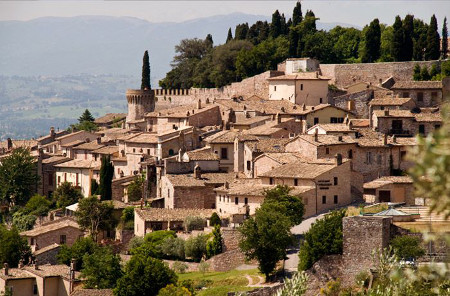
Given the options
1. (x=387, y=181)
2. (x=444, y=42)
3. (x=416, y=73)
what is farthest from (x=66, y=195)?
(x=444, y=42)

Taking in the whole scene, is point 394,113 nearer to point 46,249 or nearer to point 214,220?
point 214,220

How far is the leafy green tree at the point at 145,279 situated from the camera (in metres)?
39.1

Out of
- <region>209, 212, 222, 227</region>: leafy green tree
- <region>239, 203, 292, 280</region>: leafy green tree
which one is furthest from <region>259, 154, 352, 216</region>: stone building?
<region>239, 203, 292, 280</region>: leafy green tree

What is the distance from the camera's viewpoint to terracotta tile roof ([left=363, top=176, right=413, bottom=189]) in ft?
154

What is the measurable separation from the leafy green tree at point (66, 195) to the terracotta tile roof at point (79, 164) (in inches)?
62.9

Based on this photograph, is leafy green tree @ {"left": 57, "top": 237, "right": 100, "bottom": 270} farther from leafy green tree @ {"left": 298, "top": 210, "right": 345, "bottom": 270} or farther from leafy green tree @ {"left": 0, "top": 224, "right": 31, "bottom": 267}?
leafy green tree @ {"left": 298, "top": 210, "right": 345, "bottom": 270}

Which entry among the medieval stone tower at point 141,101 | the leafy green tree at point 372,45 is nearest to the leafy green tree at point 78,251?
the leafy green tree at point 372,45

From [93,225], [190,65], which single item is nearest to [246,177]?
[93,225]

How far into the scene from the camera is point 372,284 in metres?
26.7

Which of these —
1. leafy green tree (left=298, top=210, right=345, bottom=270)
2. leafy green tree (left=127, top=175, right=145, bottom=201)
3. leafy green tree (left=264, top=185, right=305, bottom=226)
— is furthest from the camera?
leafy green tree (left=127, top=175, right=145, bottom=201)

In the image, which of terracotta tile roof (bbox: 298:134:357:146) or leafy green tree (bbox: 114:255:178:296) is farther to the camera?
terracotta tile roof (bbox: 298:134:357:146)

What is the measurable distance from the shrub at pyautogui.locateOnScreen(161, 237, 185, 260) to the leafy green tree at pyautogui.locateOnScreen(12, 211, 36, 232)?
16.7 metres

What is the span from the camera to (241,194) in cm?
4744

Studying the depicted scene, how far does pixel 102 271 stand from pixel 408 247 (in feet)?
60.6
